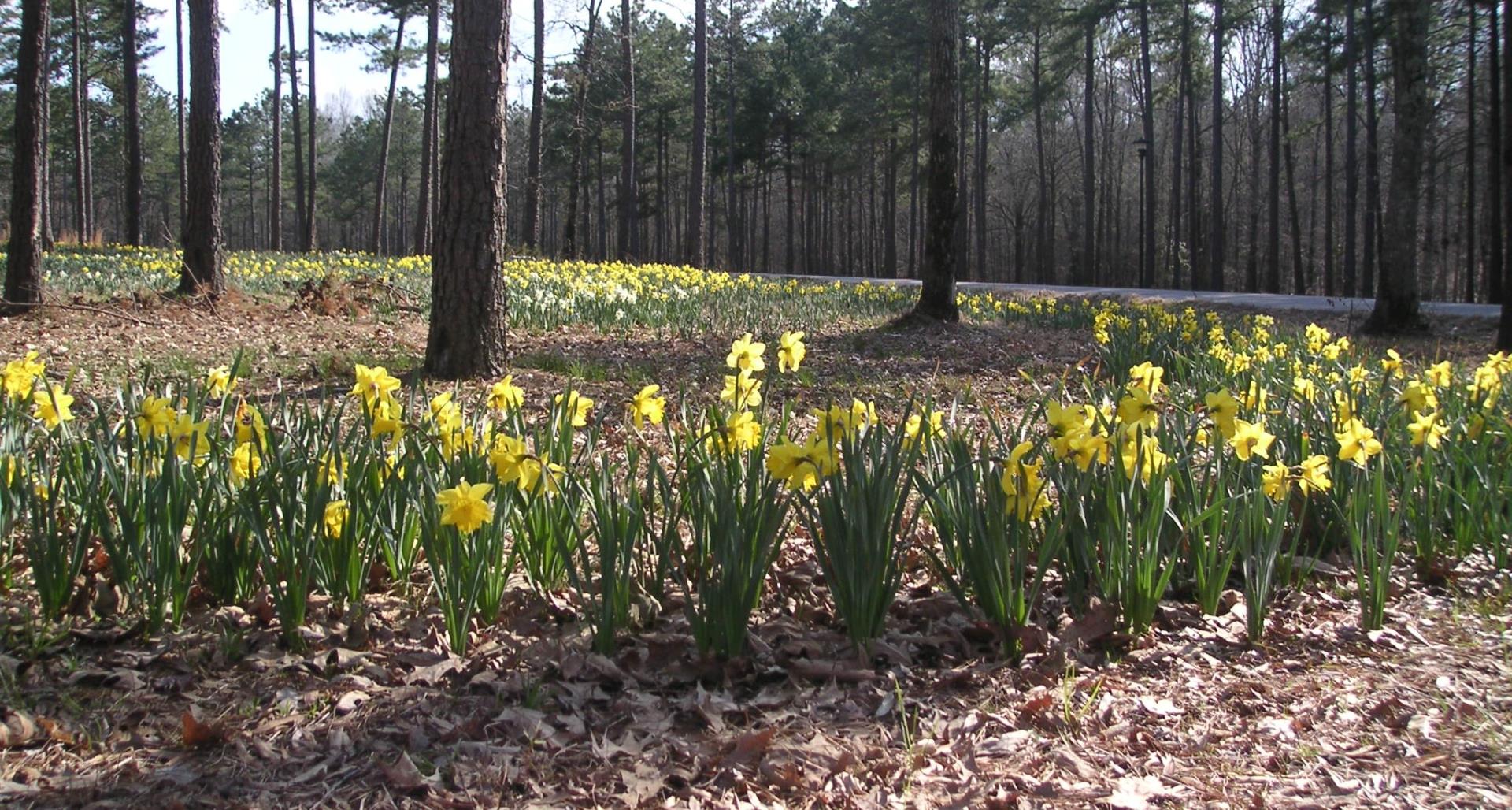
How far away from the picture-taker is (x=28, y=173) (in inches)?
313

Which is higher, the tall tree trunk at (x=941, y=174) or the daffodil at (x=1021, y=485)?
the tall tree trunk at (x=941, y=174)

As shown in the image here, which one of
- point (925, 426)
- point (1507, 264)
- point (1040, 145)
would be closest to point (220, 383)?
point (925, 426)

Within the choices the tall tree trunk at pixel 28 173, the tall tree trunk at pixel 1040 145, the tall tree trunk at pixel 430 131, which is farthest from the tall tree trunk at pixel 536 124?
the tall tree trunk at pixel 1040 145

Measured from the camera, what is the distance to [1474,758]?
192cm

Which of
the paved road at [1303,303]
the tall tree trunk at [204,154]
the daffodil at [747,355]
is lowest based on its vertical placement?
the daffodil at [747,355]

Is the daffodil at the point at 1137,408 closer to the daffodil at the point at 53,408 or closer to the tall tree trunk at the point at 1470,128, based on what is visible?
the daffodil at the point at 53,408

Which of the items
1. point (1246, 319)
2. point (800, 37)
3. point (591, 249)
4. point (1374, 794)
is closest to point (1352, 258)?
point (1246, 319)

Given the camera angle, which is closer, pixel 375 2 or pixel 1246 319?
pixel 1246 319

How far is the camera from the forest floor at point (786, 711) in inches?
73.6

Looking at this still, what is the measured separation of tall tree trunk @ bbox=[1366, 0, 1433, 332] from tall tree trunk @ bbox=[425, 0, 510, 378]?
995cm

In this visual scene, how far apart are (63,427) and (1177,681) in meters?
2.80

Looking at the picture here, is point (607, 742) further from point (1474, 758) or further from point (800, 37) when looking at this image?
point (800, 37)

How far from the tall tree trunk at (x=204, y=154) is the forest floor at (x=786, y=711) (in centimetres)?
771

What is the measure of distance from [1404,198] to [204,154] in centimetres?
1253
